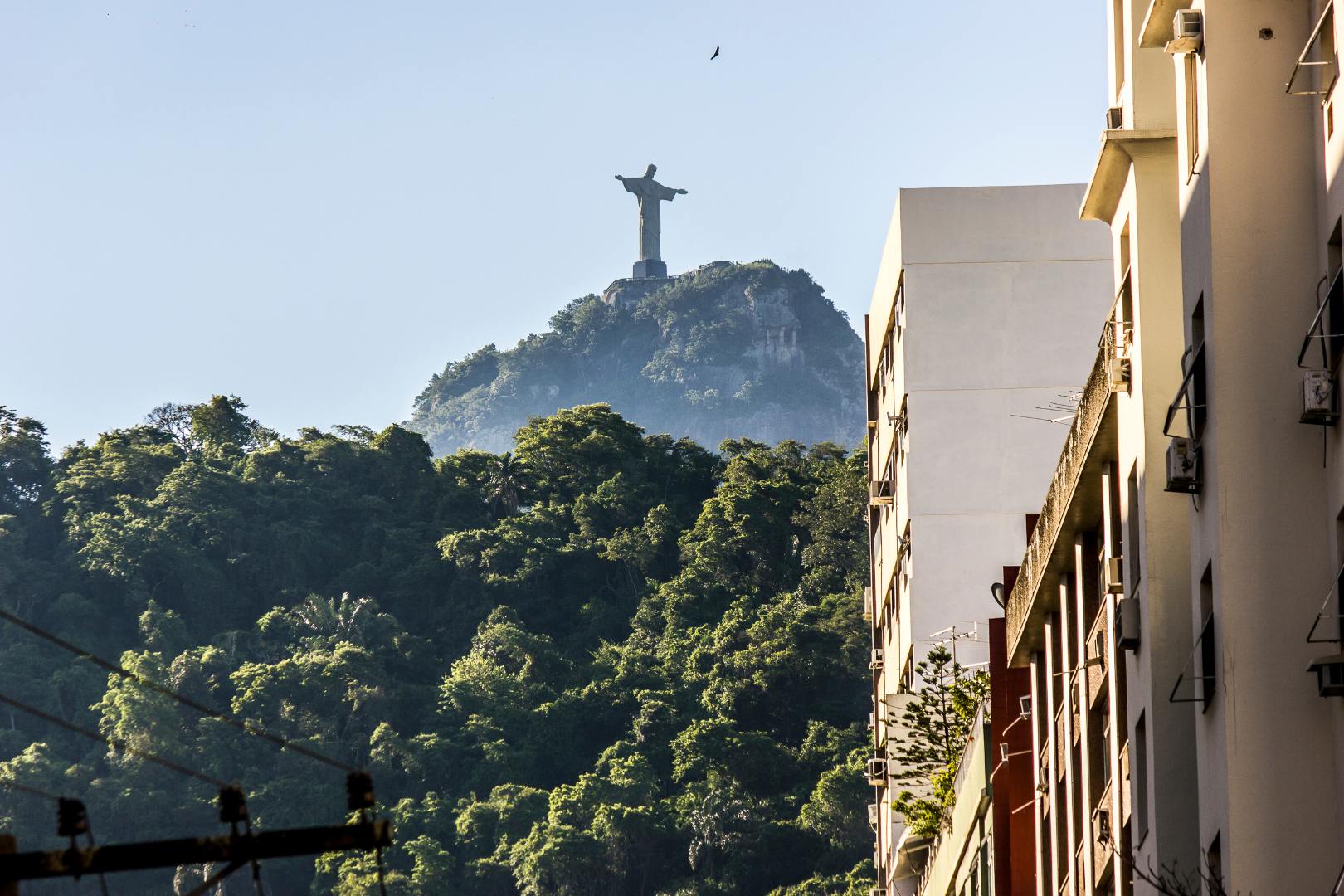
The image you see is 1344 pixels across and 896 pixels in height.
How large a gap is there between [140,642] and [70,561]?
32.2ft

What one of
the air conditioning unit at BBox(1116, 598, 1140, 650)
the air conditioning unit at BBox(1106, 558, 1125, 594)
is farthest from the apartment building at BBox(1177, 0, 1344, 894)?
the air conditioning unit at BBox(1106, 558, 1125, 594)

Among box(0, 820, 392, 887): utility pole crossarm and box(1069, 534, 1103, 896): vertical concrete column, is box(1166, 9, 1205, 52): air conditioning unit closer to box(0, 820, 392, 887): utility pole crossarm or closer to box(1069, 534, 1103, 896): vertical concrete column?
box(1069, 534, 1103, 896): vertical concrete column

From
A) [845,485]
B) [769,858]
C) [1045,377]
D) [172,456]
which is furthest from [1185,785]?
[172,456]

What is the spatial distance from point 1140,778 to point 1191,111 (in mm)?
6525

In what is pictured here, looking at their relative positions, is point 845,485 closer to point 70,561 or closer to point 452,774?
point 452,774

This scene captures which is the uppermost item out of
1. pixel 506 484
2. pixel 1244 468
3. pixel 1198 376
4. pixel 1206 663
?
pixel 506 484

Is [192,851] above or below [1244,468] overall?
below

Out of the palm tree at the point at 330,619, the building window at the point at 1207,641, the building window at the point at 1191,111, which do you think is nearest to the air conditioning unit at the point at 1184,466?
the building window at the point at 1207,641

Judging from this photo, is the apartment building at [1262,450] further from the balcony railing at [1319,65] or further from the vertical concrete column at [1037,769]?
the vertical concrete column at [1037,769]

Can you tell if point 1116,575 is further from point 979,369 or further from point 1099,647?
point 979,369

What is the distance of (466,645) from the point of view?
139 metres

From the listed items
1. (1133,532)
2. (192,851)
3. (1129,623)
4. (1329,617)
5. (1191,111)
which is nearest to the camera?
(192,851)

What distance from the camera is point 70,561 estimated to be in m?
147

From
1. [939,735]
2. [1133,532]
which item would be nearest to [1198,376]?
[1133,532]
